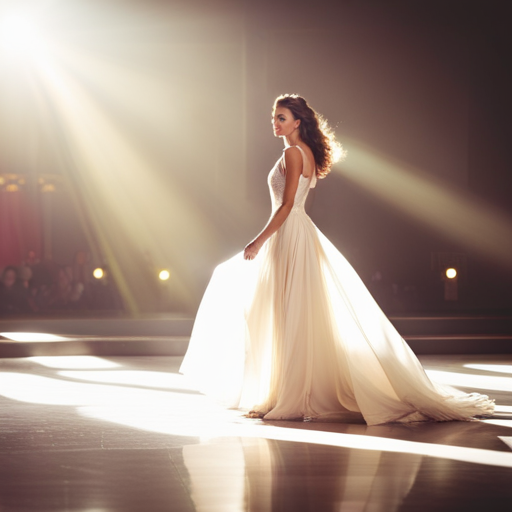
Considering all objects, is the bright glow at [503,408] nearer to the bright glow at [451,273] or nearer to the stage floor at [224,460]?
the stage floor at [224,460]

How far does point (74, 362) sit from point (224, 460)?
3.72 meters

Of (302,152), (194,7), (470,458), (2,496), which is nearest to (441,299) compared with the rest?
(194,7)

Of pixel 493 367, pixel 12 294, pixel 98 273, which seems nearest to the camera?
pixel 493 367

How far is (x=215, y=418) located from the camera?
358 centimetres

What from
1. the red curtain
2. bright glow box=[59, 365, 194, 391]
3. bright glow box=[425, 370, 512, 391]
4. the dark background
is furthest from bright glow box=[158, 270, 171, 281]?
bright glow box=[425, 370, 512, 391]

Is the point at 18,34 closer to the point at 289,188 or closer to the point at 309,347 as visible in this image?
the point at 289,188

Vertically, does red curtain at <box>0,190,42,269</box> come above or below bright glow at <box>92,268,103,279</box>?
above

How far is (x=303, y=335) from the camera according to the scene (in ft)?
11.9

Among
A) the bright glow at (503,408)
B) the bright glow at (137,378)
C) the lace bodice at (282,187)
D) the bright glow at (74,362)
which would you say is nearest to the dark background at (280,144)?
the bright glow at (74,362)

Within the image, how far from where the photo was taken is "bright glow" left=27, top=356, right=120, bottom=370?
5.95 m

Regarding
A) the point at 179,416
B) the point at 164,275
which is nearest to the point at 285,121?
the point at 179,416

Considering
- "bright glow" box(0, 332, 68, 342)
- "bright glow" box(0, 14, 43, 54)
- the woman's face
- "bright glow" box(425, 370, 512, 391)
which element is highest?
"bright glow" box(0, 14, 43, 54)

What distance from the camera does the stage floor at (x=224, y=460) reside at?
2197mm

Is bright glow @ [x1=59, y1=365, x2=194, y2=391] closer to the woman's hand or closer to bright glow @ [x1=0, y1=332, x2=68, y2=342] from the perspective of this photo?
the woman's hand
